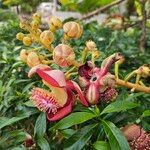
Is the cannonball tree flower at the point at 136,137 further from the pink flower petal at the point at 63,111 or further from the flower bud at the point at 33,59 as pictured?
the flower bud at the point at 33,59

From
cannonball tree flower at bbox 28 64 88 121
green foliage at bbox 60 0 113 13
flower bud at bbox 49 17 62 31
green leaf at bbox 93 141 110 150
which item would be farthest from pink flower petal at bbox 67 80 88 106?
green foliage at bbox 60 0 113 13

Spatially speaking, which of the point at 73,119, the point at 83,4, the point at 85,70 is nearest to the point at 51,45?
the point at 85,70

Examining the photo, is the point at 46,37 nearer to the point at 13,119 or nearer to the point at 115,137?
the point at 13,119

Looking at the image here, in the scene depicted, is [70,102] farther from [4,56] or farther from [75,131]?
[4,56]

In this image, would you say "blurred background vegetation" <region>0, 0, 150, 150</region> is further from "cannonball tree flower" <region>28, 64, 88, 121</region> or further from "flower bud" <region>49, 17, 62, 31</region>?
"flower bud" <region>49, 17, 62, 31</region>

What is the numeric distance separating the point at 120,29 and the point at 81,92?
2.15m

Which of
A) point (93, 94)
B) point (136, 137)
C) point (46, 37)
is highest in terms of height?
point (46, 37)

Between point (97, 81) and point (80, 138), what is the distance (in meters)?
0.14

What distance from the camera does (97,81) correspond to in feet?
3.54

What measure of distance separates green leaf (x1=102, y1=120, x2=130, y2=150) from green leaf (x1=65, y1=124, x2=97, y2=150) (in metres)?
0.04

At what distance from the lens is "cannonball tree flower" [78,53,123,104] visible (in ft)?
3.50

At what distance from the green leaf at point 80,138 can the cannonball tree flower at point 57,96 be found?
60mm

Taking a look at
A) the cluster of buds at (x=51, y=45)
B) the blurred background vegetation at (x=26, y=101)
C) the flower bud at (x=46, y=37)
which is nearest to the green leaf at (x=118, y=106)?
the blurred background vegetation at (x=26, y=101)

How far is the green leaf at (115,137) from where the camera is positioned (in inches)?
38.8
